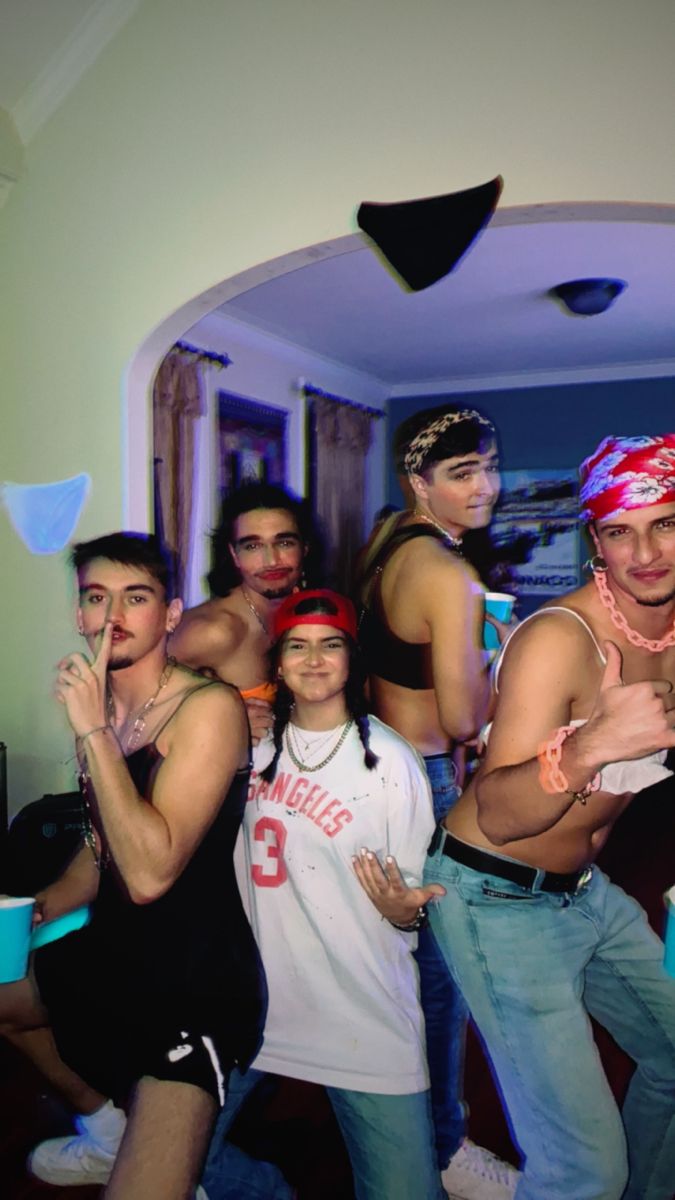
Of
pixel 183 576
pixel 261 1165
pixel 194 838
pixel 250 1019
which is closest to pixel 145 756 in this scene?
pixel 194 838

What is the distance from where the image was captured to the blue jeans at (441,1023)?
2.05m

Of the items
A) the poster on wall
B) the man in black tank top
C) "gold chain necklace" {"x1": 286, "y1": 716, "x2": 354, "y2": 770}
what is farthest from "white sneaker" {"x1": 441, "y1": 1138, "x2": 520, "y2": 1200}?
the poster on wall

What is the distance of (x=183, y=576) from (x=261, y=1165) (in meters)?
3.18

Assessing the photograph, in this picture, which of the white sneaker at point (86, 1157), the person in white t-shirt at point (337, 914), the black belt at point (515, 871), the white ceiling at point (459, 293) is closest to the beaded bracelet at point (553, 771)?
the black belt at point (515, 871)

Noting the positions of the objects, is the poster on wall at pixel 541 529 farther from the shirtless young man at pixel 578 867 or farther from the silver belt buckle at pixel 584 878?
the silver belt buckle at pixel 584 878

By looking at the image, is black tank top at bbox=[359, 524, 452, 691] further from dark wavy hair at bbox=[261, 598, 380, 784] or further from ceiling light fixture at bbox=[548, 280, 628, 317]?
ceiling light fixture at bbox=[548, 280, 628, 317]

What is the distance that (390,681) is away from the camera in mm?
2141

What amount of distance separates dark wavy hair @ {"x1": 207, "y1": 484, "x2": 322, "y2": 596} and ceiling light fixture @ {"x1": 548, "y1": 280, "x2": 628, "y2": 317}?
8.05ft

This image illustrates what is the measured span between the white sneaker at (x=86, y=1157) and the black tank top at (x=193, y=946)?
1.95 ft

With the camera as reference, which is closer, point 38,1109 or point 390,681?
point 390,681

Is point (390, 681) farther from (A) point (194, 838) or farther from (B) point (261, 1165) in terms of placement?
(B) point (261, 1165)

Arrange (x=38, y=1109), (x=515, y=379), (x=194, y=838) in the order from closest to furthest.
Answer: (x=194, y=838) → (x=38, y=1109) → (x=515, y=379)

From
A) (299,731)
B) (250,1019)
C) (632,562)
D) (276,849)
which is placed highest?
(632,562)

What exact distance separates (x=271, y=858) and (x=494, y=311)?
3967 mm
